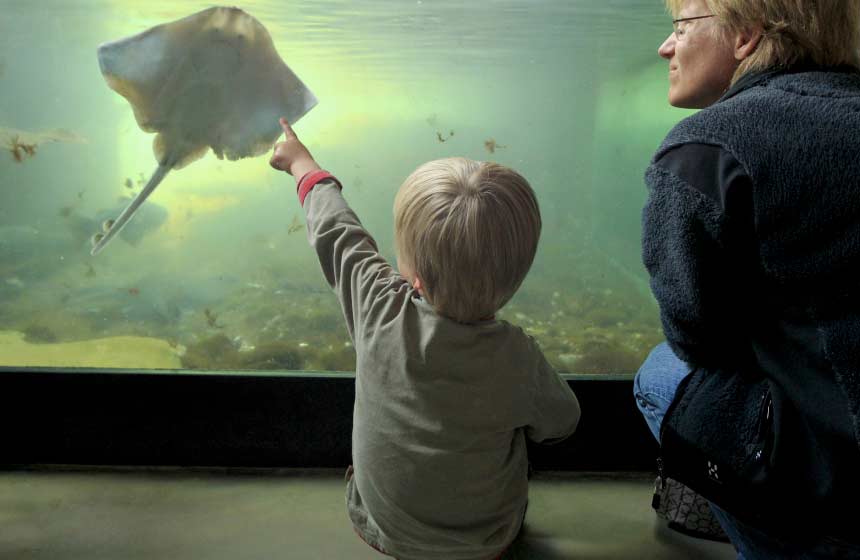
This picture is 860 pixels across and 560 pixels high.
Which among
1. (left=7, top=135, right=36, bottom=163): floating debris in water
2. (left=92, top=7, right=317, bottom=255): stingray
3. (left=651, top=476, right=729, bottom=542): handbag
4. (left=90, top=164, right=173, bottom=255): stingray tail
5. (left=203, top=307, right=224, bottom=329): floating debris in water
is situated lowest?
(left=651, top=476, right=729, bottom=542): handbag

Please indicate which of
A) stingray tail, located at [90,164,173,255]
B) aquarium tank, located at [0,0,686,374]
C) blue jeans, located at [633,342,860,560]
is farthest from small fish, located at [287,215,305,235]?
blue jeans, located at [633,342,860,560]

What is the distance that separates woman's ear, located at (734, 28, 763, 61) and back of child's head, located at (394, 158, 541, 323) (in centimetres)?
48

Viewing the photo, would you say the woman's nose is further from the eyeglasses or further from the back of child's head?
the back of child's head

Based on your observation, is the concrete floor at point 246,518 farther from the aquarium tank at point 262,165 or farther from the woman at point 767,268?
the woman at point 767,268

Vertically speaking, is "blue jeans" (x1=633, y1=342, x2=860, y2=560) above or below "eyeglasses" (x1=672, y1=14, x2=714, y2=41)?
below

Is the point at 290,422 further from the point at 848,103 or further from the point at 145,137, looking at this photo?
the point at 848,103

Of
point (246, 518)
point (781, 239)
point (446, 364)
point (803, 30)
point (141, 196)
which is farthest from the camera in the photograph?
point (141, 196)

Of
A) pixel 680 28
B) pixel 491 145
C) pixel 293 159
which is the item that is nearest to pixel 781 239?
pixel 680 28

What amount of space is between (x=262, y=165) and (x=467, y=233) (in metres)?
1.59

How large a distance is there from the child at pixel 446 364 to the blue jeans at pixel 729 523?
0.71ft

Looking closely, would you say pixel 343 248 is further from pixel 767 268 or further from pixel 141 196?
pixel 141 196

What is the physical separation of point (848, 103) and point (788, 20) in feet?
0.75

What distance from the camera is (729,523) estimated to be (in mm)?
1402

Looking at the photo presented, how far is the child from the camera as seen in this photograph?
1.28 metres
